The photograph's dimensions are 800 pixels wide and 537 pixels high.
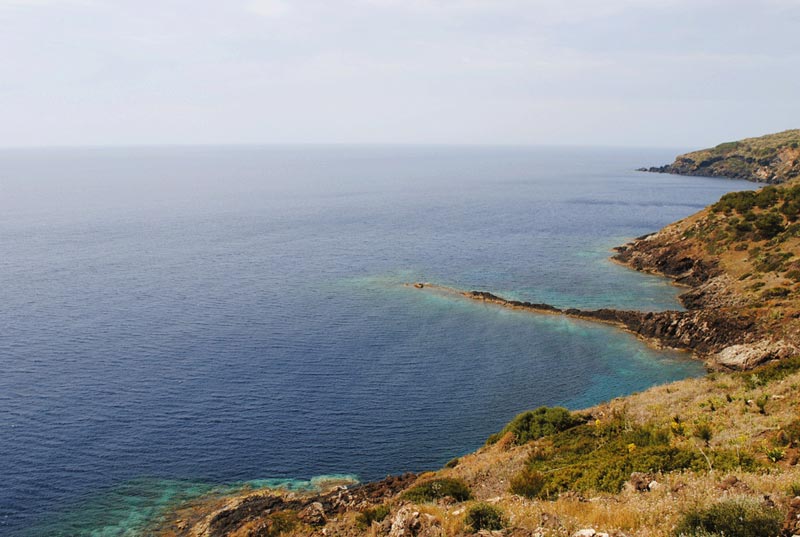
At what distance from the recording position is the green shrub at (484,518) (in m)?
20.3

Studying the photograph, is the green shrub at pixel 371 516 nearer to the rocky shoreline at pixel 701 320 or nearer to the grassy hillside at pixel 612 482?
the grassy hillside at pixel 612 482

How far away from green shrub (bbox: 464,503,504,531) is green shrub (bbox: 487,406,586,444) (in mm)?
17522

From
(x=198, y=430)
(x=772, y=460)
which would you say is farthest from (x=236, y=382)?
(x=772, y=460)

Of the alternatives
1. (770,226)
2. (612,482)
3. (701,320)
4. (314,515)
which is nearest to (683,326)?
(701,320)

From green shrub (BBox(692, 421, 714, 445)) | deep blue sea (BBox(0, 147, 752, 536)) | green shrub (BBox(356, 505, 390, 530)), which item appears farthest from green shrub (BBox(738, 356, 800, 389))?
green shrub (BBox(356, 505, 390, 530))

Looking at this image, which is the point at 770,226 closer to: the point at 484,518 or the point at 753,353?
the point at 753,353

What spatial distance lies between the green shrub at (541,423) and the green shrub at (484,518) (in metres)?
17.5

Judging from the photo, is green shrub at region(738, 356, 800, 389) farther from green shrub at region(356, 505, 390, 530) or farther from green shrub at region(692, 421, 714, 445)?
green shrub at region(356, 505, 390, 530)

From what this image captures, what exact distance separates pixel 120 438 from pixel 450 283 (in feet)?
188

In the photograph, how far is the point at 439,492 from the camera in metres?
29.2

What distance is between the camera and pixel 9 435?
4491 cm

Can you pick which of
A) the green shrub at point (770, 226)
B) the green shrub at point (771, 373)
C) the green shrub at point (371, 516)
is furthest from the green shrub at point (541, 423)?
the green shrub at point (770, 226)

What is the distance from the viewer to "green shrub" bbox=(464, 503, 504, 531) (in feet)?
66.5

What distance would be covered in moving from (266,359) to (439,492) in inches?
1402
